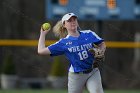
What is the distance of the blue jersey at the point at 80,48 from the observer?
934 cm

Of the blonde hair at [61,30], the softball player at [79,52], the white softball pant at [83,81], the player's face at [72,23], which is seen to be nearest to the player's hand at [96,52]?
the softball player at [79,52]

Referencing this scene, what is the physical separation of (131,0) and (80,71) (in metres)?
10.7

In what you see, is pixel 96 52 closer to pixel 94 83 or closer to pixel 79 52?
pixel 79 52

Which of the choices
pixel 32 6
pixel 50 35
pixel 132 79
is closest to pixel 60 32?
pixel 132 79

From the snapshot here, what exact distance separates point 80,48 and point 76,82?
45cm

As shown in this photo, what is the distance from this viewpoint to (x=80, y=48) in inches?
368

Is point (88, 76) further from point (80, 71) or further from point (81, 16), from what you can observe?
point (81, 16)

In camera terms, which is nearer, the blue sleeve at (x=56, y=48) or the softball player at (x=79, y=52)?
the softball player at (x=79, y=52)

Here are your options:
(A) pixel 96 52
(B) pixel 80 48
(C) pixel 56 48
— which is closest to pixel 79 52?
(B) pixel 80 48

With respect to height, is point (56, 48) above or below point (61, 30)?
below

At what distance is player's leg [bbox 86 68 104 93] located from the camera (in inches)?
364

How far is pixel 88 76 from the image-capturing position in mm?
9367

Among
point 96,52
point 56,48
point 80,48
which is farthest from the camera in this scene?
point 56,48

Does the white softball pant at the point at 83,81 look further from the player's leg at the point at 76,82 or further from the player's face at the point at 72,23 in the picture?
the player's face at the point at 72,23
